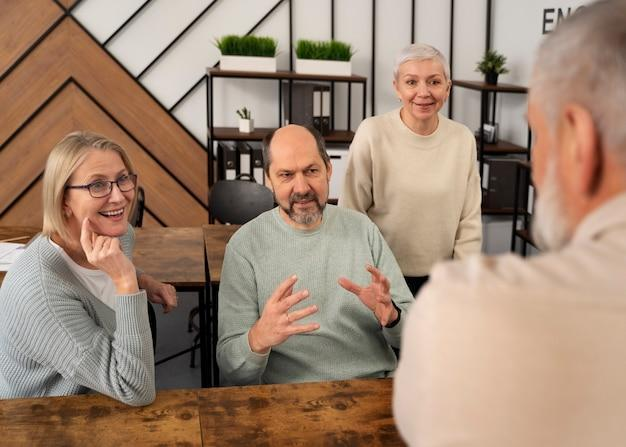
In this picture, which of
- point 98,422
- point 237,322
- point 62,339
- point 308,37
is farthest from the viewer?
point 308,37

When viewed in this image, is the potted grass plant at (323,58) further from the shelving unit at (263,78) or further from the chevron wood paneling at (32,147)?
the chevron wood paneling at (32,147)

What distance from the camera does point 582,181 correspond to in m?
0.73

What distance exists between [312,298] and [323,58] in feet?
9.62

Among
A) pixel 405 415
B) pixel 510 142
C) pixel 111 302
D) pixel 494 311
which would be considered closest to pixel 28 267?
pixel 111 302

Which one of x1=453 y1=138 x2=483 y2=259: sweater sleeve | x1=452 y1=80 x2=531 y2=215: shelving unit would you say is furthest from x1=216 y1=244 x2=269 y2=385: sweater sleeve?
x1=452 y1=80 x2=531 y2=215: shelving unit

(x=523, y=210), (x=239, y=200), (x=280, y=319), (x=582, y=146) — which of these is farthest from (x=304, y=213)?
(x=523, y=210)

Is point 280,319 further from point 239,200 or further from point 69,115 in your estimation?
point 69,115

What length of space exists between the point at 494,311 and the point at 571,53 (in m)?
0.26

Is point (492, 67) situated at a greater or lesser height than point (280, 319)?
greater

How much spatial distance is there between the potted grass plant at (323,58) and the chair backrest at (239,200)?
1.49m

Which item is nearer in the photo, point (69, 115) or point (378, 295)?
point (378, 295)

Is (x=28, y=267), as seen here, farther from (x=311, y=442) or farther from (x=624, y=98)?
(x=624, y=98)

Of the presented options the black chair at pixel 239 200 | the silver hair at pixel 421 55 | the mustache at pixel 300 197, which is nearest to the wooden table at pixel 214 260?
the black chair at pixel 239 200

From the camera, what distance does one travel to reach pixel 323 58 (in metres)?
4.74
